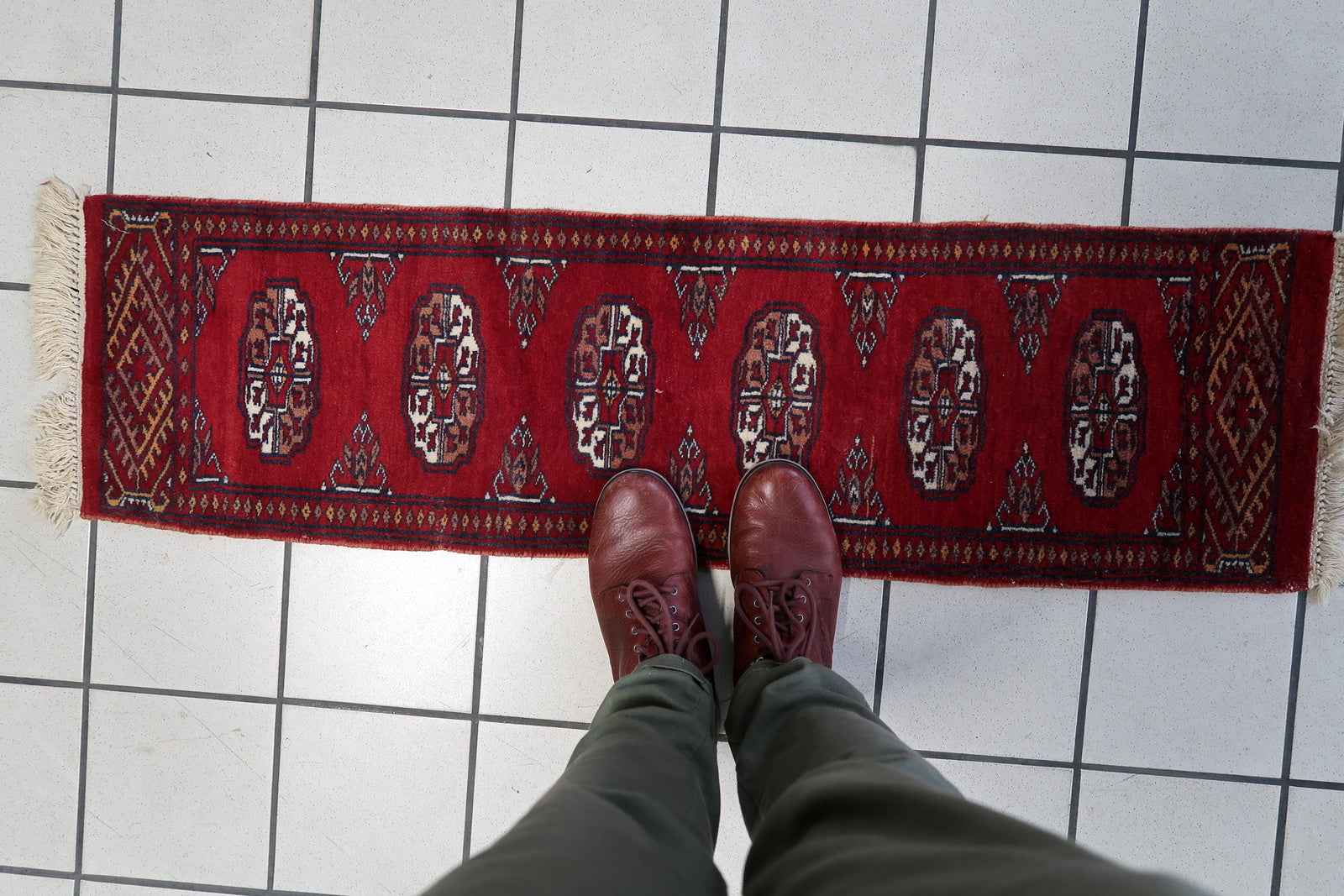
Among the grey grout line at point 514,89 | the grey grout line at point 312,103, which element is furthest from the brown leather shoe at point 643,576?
the grey grout line at point 312,103

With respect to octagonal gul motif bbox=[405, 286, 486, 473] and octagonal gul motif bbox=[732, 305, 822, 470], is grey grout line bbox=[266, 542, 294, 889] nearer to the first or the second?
octagonal gul motif bbox=[405, 286, 486, 473]

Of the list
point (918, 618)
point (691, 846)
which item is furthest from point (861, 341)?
point (691, 846)

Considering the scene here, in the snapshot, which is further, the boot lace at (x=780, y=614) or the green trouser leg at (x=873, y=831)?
the boot lace at (x=780, y=614)

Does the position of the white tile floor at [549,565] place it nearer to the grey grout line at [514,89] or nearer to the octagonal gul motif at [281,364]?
the grey grout line at [514,89]

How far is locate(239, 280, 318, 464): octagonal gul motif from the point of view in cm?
111

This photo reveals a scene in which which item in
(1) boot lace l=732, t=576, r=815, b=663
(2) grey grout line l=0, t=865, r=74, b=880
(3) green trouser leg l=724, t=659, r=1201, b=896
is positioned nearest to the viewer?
(3) green trouser leg l=724, t=659, r=1201, b=896

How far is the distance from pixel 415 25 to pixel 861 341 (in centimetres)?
77

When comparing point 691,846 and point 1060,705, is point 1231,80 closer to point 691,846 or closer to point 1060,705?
point 1060,705

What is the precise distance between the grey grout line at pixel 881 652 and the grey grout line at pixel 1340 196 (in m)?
0.79

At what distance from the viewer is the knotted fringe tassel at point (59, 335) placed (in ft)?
3.62

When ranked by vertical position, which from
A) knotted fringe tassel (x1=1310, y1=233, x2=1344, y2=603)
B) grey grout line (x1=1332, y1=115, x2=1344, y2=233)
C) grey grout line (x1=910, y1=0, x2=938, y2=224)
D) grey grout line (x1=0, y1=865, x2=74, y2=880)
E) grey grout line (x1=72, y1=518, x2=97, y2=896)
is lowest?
grey grout line (x1=0, y1=865, x2=74, y2=880)

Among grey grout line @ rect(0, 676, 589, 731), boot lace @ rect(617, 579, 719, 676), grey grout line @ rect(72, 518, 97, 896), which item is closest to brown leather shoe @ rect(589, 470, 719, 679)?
boot lace @ rect(617, 579, 719, 676)

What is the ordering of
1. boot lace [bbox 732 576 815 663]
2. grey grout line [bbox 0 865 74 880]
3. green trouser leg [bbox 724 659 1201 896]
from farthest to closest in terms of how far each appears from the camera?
grey grout line [bbox 0 865 74 880], boot lace [bbox 732 576 815 663], green trouser leg [bbox 724 659 1201 896]

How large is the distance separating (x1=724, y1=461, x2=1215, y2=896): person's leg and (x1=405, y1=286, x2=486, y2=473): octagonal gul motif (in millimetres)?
403
